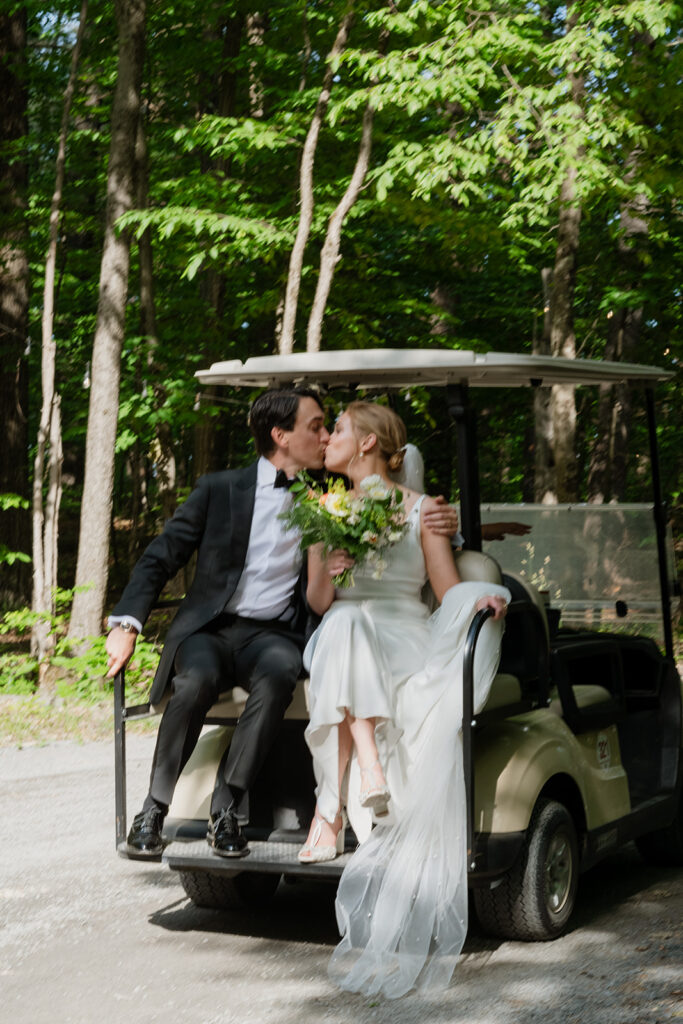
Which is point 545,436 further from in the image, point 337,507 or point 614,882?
point 337,507

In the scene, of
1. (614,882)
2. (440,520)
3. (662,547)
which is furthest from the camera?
(662,547)

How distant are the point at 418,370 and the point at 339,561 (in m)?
0.85

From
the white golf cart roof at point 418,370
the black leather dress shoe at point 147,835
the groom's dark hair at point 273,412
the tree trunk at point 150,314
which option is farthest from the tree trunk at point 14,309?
the black leather dress shoe at point 147,835

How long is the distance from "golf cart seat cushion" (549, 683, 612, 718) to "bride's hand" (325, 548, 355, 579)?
3.11 feet

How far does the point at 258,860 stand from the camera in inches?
176

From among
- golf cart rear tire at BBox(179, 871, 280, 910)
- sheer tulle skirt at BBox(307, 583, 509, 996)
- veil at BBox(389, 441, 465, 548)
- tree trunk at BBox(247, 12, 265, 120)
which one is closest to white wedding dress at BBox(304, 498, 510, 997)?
sheer tulle skirt at BBox(307, 583, 509, 996)

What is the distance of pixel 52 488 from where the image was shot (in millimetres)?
11531

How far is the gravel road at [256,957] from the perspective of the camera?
394 cm

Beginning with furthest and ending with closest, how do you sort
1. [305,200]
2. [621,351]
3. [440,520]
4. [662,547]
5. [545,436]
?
[621,351]
[545,436]
[305,200]
[662,547]
[440,520]

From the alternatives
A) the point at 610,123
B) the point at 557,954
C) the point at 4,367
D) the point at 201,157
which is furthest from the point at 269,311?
the point at 557,954

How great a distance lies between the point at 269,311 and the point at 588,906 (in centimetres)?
985

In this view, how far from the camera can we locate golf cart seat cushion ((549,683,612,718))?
5020mm

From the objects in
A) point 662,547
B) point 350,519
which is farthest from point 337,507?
point 662,547

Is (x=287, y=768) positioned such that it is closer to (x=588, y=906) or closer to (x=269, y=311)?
(x=588, y=906)
